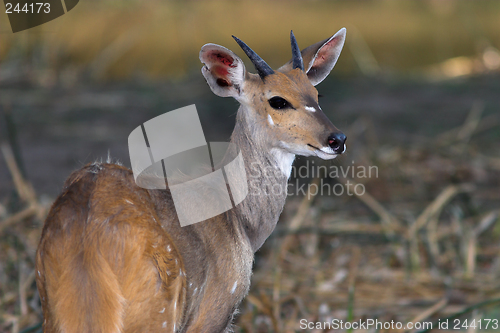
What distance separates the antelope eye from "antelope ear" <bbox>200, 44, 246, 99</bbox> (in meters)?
0.21

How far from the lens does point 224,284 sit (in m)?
2.68

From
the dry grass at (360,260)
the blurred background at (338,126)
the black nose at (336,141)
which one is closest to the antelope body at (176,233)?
the black nose at (336,141)

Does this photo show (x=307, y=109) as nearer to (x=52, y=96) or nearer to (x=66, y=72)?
(x=52, y=96)

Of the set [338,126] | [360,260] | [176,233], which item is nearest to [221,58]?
[176,233]

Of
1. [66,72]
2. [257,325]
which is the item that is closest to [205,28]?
[66,72]

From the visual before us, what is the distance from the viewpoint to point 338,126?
6945 millimetres

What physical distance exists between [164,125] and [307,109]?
4.81 meters

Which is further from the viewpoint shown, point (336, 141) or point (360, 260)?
point (360, 260)

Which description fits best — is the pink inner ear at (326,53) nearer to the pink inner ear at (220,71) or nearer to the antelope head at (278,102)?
the antelope head at (278,102)

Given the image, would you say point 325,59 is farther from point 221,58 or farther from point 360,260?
point 360,260

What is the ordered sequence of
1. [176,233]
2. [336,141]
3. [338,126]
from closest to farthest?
[176,233], [336,141], [338,126]

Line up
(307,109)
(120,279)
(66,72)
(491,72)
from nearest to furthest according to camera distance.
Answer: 1. (120,279)
2. (307,109)
3. (66,72)
4. (491,72)

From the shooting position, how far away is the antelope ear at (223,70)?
293cm

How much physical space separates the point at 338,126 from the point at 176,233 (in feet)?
15.3
